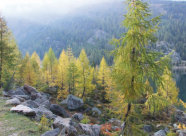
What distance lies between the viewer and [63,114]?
54.6 ft

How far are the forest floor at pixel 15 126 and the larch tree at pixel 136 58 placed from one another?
5323 mm

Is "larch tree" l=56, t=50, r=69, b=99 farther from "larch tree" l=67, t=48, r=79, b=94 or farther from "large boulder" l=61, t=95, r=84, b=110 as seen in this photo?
"large boulder" l=61, t=95, r=84, b=110

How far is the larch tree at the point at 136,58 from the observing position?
25.3 feet

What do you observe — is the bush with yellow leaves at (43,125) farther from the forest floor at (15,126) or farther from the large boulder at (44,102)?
the large boulder at (44,102)

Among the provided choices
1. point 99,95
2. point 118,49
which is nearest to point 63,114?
point 118,49

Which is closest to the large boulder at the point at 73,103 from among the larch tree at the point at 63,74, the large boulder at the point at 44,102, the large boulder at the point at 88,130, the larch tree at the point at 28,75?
the larch tree at the point at 63,74

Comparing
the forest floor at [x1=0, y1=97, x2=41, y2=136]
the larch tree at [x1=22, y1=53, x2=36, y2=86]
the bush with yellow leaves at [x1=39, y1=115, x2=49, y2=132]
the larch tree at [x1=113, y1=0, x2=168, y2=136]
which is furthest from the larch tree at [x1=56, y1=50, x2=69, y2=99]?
the larch tree at [x1=113, y1=0, x2=168, y2=136]

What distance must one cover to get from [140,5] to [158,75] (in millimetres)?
4027

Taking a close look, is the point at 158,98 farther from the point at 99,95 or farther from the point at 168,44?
the point at 168,44

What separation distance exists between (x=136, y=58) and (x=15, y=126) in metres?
8.07

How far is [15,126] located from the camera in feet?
27.0

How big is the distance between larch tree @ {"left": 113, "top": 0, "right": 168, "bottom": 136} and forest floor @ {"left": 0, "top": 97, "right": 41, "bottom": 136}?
5.32 metres

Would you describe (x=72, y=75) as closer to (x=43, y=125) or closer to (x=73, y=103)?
(x=73, y=103)

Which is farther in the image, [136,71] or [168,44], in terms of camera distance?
[168,44]
